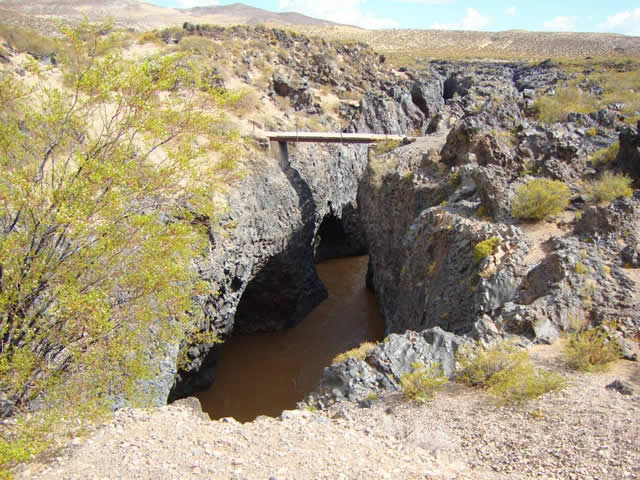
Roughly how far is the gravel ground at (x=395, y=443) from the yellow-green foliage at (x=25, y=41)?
83.7ft

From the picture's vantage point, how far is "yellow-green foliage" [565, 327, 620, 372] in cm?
659

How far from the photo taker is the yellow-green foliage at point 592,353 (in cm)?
659

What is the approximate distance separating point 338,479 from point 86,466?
2.77 meters

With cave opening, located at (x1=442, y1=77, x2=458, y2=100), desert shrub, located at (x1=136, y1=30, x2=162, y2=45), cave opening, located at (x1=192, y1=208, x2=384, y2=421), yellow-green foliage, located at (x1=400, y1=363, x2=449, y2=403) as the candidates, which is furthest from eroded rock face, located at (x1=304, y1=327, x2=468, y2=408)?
cave opening, located at (x1=442, y1=77, x2=458, y2=100)

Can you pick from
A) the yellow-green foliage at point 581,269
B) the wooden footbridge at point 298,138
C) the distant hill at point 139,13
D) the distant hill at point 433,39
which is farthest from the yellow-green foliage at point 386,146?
the distant hill at point 433,39

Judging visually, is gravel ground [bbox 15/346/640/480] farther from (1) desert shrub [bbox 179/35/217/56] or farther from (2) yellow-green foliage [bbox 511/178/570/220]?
(1) desert shrub [bbox 179/35/217/56]

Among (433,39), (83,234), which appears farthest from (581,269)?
(433,39)

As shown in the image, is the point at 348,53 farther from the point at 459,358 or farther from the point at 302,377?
the point at 459,358

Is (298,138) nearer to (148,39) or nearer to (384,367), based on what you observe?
(384,367)

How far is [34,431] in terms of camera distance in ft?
16.2

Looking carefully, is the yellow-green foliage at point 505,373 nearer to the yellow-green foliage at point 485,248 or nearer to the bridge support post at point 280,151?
the yellow-green foliage at point 485,248

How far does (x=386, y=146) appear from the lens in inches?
818

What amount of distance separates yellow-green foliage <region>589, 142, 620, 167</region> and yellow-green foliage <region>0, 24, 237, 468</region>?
11.3 meters

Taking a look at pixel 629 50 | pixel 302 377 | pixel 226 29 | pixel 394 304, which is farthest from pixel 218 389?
pixel 629 50
